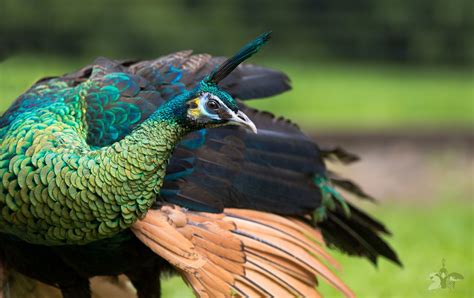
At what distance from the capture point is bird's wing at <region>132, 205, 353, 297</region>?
4.08m

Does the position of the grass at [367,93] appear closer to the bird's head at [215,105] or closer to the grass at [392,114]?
the grass at [392,114]

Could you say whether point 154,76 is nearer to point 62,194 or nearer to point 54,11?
point 62,194

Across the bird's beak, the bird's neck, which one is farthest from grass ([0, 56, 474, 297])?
the bird's beak

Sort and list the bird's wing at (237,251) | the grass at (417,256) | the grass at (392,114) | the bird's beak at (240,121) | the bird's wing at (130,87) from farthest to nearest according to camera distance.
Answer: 1. the grass at (392,114)
2. the grass at (417,256)
3. the bird's wing at (130,87)
4. the bird's wing at (237,251)
5. the bird's beak at (240,121)

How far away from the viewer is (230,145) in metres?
4.51

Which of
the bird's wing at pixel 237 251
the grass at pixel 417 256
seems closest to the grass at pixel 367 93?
the grass at pixel 417 256

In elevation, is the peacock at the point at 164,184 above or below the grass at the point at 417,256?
below

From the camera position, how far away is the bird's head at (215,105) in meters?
3.73

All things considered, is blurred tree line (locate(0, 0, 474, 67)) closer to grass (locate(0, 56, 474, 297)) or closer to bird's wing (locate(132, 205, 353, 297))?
grass (locate(0, 56, 474, 297))

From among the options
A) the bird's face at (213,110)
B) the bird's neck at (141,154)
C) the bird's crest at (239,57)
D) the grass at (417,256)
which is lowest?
the bird's neck at (141,154)

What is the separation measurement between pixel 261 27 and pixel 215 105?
26.8 feet

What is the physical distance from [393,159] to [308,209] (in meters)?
4.84

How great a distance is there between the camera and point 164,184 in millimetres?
4273

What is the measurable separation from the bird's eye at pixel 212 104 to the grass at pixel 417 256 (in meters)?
1.90
